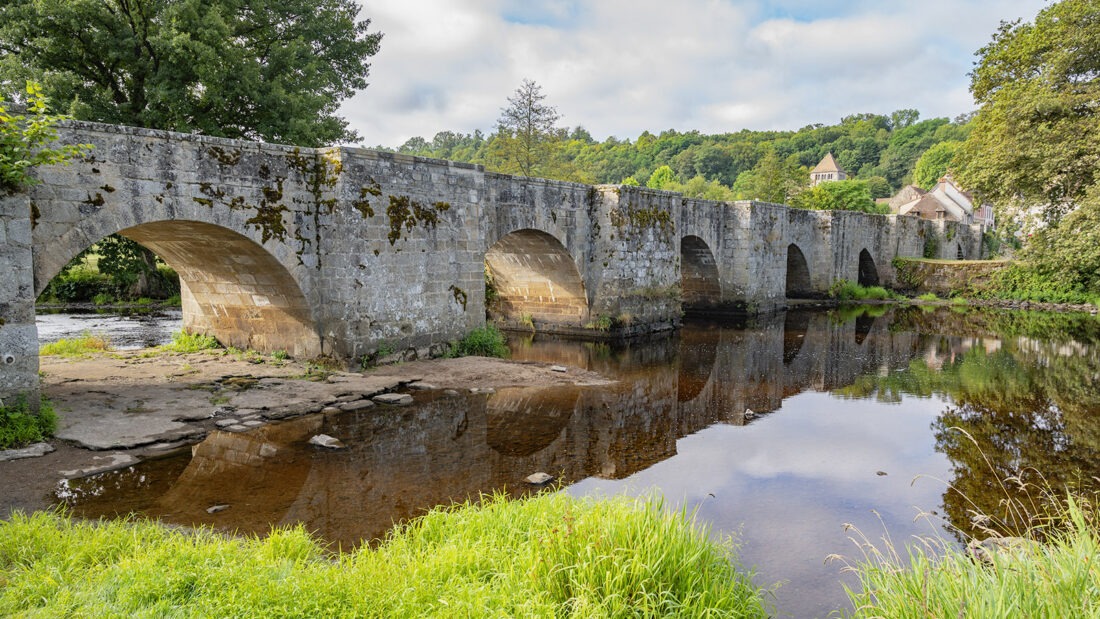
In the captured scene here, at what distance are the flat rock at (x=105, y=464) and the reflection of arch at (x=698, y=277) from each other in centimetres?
1670

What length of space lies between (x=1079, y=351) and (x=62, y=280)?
28449mm

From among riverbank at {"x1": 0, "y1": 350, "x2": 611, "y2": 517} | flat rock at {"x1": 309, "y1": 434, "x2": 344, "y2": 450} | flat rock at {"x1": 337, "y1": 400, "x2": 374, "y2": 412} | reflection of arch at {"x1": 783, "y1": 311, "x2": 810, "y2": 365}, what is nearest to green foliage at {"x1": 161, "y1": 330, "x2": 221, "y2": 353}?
riverbank at {"x1": 0, "y1": 350, "x2": 611, "y2": 517}

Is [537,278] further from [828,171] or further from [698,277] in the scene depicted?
[828,171]

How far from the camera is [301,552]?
4.12 meters

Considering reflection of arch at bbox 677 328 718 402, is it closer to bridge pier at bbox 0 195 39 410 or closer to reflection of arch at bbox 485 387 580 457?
reflection of arch at bbox 485 387 580 457

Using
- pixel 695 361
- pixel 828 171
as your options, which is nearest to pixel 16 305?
pixel 695 361

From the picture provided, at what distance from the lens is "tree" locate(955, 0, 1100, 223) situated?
1823cm

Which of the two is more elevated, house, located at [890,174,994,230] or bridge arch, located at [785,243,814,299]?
house, located at [890,174,994,230]

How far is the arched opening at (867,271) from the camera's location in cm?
2960

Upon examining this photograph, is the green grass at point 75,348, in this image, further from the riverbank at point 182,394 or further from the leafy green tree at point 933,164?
the leafy green tree at point 933,164

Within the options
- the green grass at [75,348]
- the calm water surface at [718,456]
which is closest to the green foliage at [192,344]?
the green grass at [75,348]

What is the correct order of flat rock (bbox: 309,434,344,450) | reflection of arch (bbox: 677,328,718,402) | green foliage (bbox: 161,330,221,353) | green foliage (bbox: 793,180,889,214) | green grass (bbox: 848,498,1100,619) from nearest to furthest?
1. green grass (bbox: 848,498,1100,619)
2. flat rock (bbox: 309,434,344,450)
3. reflection of arch (bbox: 677,328,718,402)
4. green foliage (bbox: 161,330,221,353)
5. green foliage (bbox: 793,180,889,214)

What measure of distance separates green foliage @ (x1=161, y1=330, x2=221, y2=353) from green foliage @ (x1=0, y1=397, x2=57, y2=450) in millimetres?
4468

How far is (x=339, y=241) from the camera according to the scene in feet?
32.0
